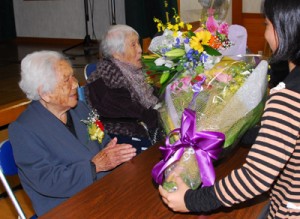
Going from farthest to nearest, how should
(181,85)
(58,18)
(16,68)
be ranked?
(58,18) → (16,68) → (181,85)

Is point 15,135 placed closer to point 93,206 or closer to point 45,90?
point 45,90

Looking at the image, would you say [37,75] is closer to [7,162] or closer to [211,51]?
[7,162]

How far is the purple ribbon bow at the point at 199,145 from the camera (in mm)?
1185

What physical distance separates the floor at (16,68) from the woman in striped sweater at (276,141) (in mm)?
→ 2139

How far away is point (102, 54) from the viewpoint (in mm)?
2881

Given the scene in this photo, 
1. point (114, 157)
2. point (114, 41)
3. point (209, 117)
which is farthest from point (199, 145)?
point (114, 41)

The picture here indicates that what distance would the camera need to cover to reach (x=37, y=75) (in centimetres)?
187

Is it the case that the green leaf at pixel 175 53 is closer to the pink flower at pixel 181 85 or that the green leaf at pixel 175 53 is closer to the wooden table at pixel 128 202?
the pink flower at pixel 181 85

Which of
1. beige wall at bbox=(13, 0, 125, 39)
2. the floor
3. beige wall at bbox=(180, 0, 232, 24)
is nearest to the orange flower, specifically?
the floor

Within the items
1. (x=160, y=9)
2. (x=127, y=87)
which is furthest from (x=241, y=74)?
(x=160, y=9)

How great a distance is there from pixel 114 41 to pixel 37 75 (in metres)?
1.04

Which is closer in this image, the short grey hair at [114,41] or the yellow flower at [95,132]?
the yellow flower at [95,132]

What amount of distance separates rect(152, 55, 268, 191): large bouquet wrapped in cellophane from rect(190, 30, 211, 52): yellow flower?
9 cm

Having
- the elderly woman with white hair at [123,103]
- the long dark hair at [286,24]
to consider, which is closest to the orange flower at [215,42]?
the long dark hair at [286,24]
